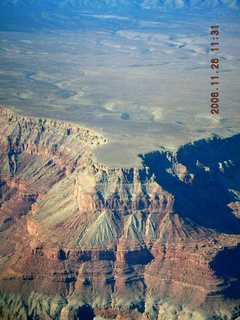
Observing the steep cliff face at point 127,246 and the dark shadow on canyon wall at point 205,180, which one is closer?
the steep cliff face at point 127,246

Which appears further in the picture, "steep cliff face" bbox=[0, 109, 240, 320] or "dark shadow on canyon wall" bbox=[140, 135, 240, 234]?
"dark shadow on canyon wall" bbox=[140, 135, 240, 234]

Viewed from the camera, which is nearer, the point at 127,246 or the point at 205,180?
the point at 127,246

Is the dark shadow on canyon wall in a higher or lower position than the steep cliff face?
higher

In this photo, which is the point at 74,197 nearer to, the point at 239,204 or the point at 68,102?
the point at 239,204

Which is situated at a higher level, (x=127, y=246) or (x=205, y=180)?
(x=205, y=180)

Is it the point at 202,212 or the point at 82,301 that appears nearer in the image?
the point at 82,301

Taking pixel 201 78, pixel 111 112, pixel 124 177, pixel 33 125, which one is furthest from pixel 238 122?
pixel 201 78

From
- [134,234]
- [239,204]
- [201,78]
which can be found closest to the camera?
[134,234]

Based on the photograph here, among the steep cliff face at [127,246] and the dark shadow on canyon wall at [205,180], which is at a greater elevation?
the dark shadow on canyon wall at [205,180]
